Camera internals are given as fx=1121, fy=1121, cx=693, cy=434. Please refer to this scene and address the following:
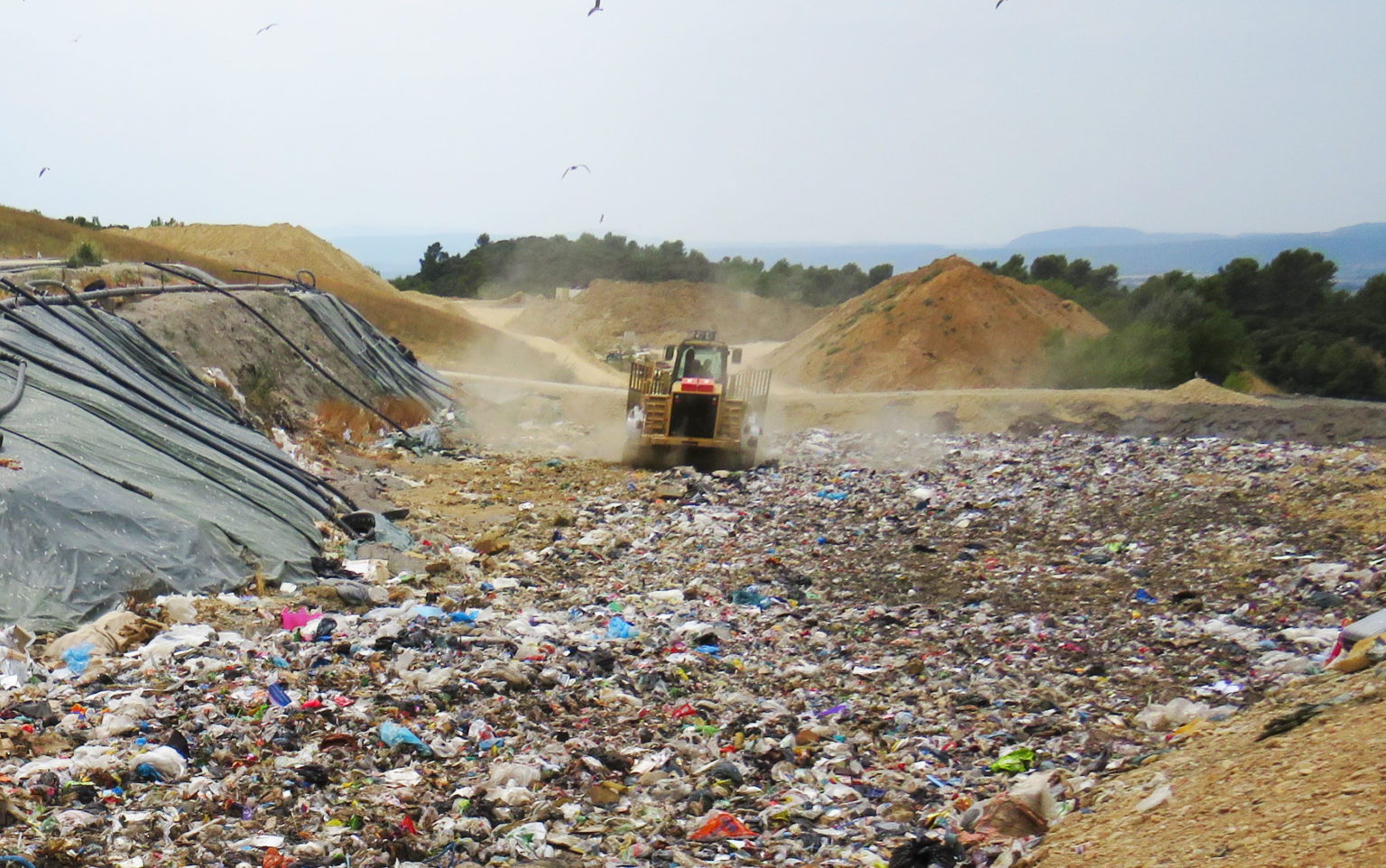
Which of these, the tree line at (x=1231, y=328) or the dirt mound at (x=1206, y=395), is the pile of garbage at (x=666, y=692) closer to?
the dirt mound at (x=1206, y=395)

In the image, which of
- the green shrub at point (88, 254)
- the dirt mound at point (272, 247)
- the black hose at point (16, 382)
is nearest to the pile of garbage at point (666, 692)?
the black hose at point (16, 382)

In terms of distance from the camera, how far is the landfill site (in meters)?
4.61

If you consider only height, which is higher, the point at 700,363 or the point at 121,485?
the point at 700,363

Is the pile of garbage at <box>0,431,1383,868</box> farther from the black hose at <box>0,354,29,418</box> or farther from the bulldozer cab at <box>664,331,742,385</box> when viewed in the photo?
the bulldozer cab at <box>664,331,742,385</box>

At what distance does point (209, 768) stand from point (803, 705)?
10.3 ft

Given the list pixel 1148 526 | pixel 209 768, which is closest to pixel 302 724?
pixel 209 768

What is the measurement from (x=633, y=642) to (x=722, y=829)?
262 centimetres

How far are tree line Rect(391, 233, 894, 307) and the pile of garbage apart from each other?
153ft

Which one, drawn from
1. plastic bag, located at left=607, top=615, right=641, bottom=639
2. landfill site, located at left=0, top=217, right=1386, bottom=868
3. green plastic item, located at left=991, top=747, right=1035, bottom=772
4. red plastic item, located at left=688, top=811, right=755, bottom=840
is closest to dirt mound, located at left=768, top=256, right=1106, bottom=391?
landfill site, located at left=0, top=217, right=1386, bottom=868

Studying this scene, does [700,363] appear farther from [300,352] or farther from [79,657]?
[79,657]

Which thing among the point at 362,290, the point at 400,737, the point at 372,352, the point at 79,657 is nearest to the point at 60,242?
the point at 362,290

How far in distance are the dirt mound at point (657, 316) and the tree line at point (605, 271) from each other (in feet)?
11.3

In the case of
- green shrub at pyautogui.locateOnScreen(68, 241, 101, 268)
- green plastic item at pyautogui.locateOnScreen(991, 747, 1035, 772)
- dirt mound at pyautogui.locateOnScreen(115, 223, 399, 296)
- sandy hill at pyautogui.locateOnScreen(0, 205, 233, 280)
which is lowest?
green plastic item at pyautogui.locateOnScreen(991, 747, 1035, 772)

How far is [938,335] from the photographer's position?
1262 inches
